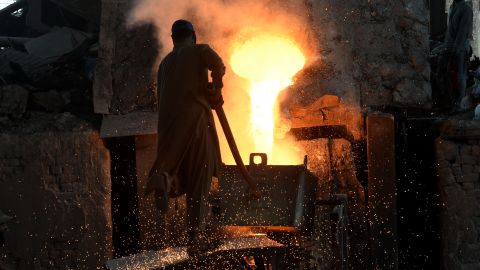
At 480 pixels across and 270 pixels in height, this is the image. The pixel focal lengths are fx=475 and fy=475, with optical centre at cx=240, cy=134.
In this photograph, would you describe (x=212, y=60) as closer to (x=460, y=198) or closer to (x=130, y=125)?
(x=130, y=125)

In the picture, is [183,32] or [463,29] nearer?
[183,32]

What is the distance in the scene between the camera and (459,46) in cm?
764

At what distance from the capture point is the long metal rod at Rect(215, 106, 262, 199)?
4.45 m

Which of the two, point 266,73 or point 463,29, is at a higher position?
point 463,29

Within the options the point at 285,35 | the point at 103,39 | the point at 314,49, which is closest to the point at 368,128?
the point at 314,49

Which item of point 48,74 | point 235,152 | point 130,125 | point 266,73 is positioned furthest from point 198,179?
point 48,74

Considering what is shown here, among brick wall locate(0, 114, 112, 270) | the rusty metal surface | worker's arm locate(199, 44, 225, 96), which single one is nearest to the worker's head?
worker's arm locate(199, 44, 225, 96)

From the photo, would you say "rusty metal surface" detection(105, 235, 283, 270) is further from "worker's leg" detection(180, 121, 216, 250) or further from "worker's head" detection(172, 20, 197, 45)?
"worker's head" detection(172, 20, 197, 45)

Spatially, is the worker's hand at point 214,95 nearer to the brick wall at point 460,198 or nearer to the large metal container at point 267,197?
the large metal container at point 267,197

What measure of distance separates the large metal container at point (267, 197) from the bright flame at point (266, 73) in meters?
1.82

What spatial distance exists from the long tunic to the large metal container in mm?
694

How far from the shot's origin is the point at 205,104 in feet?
14.3

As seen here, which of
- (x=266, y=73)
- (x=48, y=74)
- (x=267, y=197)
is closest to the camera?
(x=267, y=197)

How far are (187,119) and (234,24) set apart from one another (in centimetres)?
301
